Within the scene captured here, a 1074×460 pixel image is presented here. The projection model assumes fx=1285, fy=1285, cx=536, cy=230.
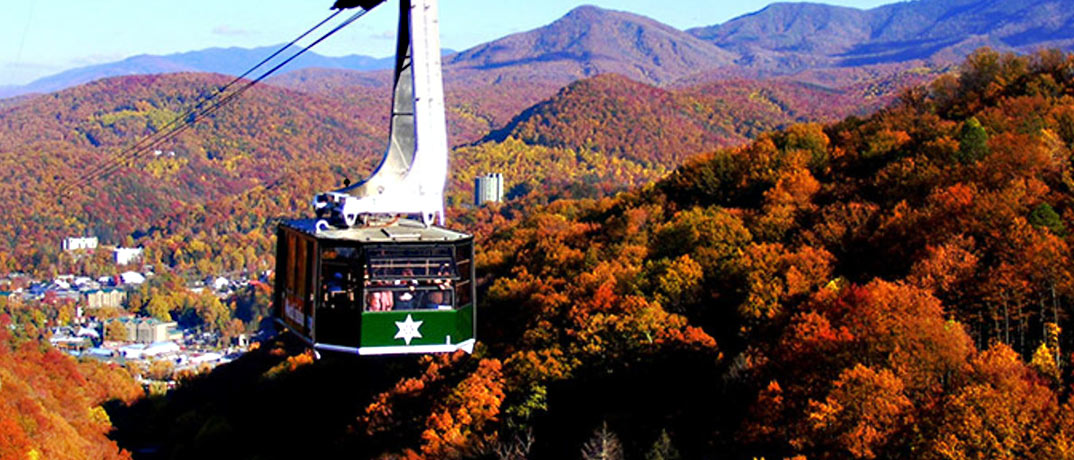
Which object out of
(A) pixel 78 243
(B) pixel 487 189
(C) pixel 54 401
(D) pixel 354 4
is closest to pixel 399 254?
(D) pixel 354 4

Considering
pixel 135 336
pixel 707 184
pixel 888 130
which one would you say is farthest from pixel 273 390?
pixel 135 336

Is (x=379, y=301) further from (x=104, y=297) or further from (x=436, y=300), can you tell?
(x=104, y=297)

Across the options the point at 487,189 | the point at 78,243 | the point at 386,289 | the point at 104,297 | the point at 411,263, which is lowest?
the point at 104,297

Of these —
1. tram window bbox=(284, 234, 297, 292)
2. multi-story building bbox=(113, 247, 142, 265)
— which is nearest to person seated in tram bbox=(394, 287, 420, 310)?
tram window bbox=(284, 234, 297, 292)

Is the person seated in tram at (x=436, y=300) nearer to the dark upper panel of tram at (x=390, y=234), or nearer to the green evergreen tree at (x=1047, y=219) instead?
the dark upper panel of tram at (x=390, y=234)

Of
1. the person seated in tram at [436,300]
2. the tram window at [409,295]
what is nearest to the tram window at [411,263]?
the tram window at [409,295]

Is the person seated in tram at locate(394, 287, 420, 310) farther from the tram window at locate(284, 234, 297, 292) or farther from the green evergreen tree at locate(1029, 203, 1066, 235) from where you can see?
the green evergreen tree at locate(1029, 203, 1066, 235)
